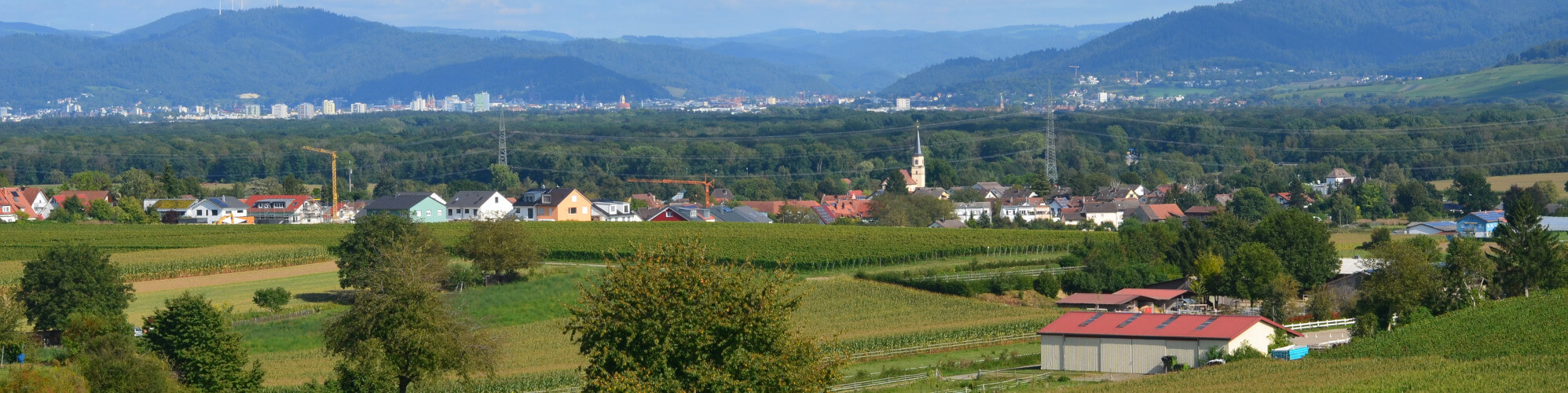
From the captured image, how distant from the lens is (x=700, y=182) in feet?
371

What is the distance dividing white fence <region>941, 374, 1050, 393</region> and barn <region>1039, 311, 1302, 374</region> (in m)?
1.72

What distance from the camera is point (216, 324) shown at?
27.5 metres

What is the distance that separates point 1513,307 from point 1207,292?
13247mm

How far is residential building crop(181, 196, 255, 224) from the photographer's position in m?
76.3

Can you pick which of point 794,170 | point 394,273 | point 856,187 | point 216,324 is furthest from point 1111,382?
point 794,170

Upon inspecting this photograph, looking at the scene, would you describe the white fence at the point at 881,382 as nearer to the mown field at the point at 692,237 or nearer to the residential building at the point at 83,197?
the mown field at the point at 692,237

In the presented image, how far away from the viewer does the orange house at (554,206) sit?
74250 millimetres

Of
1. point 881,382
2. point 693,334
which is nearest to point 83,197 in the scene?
point 881,382

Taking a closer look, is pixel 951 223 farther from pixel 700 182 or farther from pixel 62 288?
pixel 62 288

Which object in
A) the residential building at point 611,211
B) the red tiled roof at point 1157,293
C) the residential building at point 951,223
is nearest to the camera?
the red tiled roof at point 1157,293

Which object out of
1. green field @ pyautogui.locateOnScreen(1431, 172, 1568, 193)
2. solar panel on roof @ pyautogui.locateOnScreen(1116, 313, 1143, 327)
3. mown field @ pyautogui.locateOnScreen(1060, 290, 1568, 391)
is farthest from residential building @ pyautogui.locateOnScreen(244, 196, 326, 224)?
green field @ pyautogui.locateOnScreen(1431, 172, 1568, 193)

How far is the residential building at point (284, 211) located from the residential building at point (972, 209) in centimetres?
3360

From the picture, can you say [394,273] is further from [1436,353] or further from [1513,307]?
[1513,307]

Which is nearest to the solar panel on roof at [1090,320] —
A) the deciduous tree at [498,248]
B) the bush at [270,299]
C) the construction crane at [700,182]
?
the deciduous tree at [498,248]
